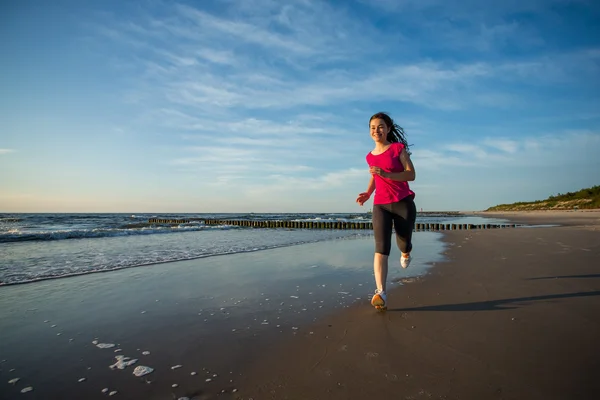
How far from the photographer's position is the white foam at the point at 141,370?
2328 mm

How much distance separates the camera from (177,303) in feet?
13.8

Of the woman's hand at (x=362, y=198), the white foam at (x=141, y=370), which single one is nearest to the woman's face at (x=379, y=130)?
the woman's hand at (x=362, y=198)

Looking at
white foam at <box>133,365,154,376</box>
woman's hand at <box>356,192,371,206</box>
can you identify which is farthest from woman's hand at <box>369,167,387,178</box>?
white foam at <box>133,365,154,376</box>

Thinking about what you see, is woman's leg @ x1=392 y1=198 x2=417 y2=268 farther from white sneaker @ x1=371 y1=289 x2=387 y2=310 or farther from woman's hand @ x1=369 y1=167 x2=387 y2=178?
white sneaker @ x1=371 y1=289 x2=387 y2=310

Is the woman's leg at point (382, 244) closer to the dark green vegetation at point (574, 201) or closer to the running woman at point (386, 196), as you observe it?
the running woman at point (386, 196)

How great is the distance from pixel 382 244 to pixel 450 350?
1500mm

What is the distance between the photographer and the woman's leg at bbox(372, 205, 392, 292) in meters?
3.82

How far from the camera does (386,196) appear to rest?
13.1ft

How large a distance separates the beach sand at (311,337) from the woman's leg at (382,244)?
385 millimetres

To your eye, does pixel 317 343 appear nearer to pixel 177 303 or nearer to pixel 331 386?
pixel 331 386

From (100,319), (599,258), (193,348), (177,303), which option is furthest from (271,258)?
(599,258)

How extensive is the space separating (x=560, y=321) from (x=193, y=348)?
3.51 metres

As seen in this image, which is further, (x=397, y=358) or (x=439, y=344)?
(x=439, y=344)

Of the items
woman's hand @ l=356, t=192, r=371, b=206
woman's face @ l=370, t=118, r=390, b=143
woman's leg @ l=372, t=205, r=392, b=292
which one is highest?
woman's face @ l=370, t=118, r=390, b=143
